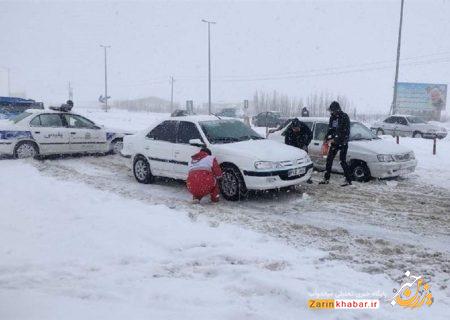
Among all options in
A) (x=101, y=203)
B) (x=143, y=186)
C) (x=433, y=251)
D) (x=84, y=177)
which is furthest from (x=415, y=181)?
(x=84, y=177)

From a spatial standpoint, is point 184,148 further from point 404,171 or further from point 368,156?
point 404,171

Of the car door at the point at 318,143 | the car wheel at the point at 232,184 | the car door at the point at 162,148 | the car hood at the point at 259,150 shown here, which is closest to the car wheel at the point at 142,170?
the car door at the point at 162,148

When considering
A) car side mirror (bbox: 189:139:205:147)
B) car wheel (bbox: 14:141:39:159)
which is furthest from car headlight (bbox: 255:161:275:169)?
car wheel (bbox: 14:141:39:159)

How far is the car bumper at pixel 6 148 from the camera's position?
1249 cm

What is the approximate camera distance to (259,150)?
8375mm

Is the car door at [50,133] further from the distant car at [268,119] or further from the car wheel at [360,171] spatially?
the distant car at [268,119]

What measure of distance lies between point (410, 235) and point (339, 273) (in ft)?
6.74

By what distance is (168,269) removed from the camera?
490 centimetres

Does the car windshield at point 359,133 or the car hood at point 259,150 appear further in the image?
the car windshield at point 359,133

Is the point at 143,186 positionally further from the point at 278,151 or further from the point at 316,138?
the point at 316,138

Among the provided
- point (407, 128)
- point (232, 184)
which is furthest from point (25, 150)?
point (407, 128)

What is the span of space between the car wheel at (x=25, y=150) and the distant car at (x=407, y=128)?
19.3m

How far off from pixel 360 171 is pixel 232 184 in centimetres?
359

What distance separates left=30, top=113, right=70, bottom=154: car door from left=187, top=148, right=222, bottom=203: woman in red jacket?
6734 mm
